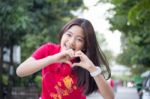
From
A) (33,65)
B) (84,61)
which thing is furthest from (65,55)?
(33,65)

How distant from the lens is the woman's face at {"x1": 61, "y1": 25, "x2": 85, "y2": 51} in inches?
130

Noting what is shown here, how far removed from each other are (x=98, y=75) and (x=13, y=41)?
22.5 meters

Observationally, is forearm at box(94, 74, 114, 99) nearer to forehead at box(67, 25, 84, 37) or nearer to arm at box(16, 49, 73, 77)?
arm at box(16, 49, 73, 77)

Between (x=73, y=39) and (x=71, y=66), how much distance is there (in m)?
0.20

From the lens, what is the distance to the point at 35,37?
33312mm

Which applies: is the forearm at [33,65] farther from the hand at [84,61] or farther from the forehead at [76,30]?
the forehead at [76,30]

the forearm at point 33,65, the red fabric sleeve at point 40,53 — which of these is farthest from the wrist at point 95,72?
the red fabric sleeve at point 40,53

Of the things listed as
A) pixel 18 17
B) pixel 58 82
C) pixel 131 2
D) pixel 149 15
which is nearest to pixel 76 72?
pixel 58 82

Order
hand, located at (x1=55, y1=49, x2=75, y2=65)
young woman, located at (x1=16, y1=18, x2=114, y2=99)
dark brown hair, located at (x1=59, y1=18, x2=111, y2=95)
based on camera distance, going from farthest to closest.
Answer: dark brown hair, located at (x1=59, y1=18, x2=111, y2=95), young woman, located at (x1=16, y1=18, x2=114, y2=99), hand, located at (x1=55, y1=49, x2=75, y2=65)

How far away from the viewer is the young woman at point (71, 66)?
3.28m

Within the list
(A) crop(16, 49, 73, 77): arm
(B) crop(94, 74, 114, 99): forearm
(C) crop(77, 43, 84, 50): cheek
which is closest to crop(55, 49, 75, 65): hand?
(A) crop(16, 49, 73, 77): arm

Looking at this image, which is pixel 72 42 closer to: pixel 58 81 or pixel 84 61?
pixel 84 61

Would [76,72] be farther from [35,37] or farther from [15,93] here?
[35,37]

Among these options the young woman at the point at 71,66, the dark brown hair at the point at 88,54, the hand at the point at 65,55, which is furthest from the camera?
the dark brown hair at the point at 88,54
